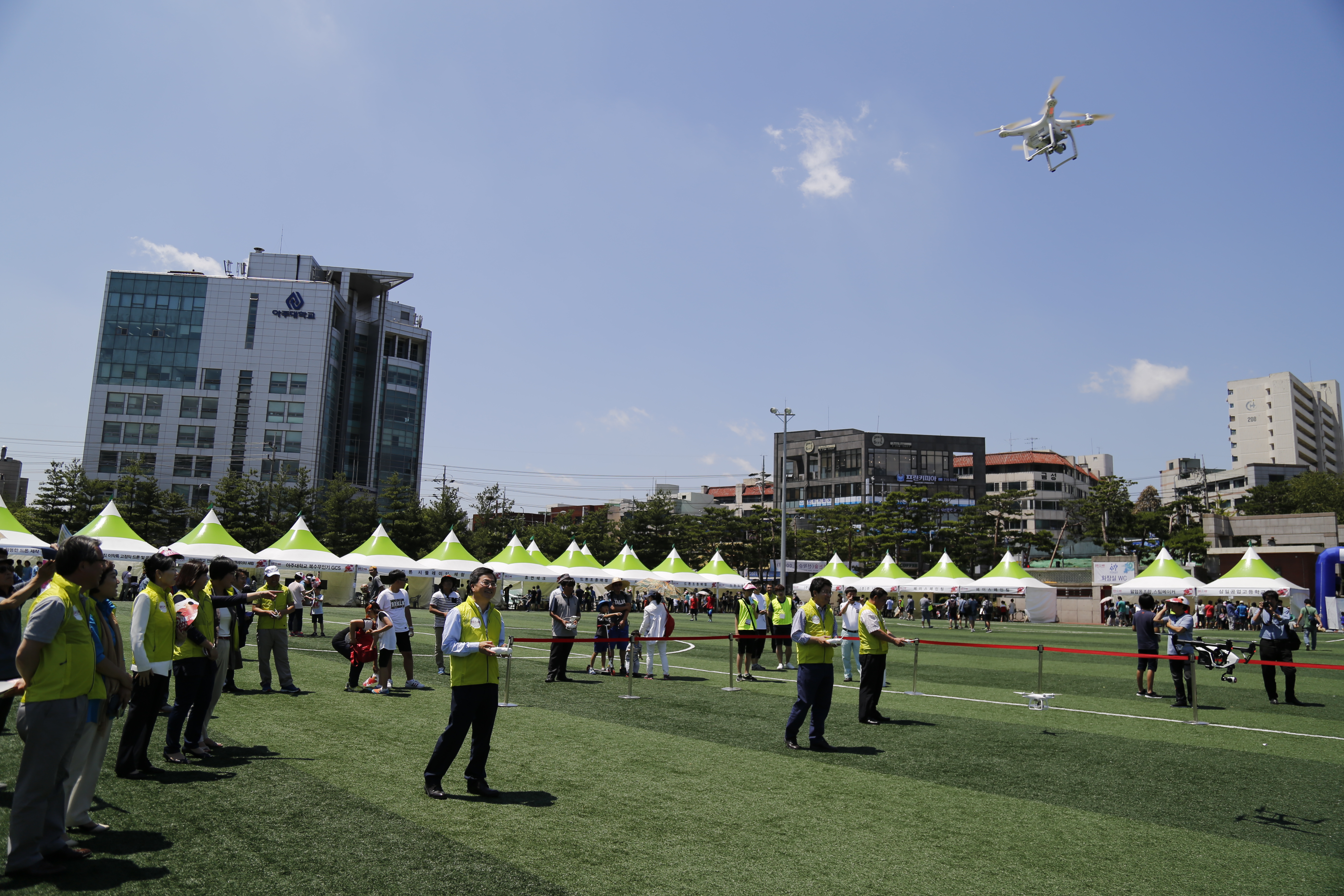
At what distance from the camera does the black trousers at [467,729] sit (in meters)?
7.07

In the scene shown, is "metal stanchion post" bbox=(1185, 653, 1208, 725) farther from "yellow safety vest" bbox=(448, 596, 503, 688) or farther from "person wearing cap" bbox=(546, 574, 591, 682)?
"yellow safety vest" bbox=(448, 596, 503, 688)

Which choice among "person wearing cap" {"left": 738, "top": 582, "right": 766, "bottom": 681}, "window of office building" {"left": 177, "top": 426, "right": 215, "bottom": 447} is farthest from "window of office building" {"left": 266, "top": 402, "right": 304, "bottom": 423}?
"person wearing cap" {"left": 738, "top": 582, "right": 766, "bottom": 681}

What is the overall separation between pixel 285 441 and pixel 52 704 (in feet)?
315

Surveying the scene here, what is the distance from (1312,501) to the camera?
3634 inches

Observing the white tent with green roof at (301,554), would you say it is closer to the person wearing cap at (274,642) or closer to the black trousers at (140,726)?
the person wearing cap at (274,642)

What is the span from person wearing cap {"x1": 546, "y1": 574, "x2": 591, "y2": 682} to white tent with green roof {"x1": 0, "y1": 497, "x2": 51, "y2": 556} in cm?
2040

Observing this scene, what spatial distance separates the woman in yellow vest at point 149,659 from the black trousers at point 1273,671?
59.6 ft

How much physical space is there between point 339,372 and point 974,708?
98273mm

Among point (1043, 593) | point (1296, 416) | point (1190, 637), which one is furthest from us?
point (1296, 416)

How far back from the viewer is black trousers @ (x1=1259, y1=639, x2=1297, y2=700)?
15812 mm

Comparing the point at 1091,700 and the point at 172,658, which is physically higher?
the point at 172,658

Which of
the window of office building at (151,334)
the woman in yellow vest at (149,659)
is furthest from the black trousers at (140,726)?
the window of office building at (151,334)

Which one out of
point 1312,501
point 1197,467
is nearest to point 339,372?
point 1312,501

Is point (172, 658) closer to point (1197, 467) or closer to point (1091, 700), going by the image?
point (1091, 700)
